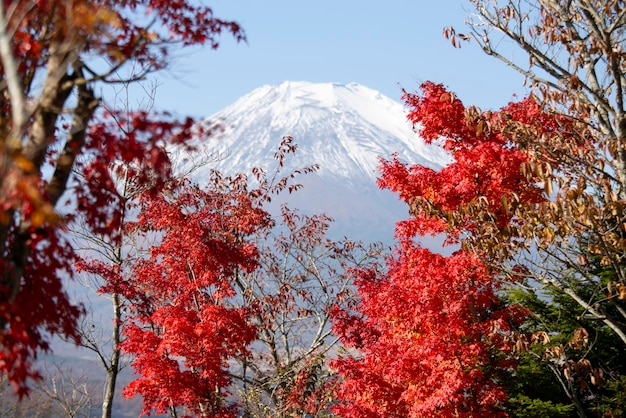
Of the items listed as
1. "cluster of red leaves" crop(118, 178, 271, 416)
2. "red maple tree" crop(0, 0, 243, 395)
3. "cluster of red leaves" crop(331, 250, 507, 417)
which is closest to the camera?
"red maple tree" crop(0, 0, 243, 395)

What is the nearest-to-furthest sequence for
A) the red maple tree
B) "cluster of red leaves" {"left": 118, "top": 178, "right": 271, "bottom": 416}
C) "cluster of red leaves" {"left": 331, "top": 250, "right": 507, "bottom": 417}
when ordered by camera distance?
the red maple tree, "cluster of red leaves" {"left": 331, "top": 250, "right": 507, "bottom": 417}, "cluster of red leaves" {"left": 118, "top": 178, "right": 271, "bottom": 416}

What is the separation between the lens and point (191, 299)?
459 inches

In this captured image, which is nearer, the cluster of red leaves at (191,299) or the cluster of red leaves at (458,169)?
the cluster of red leaves at (458,169)

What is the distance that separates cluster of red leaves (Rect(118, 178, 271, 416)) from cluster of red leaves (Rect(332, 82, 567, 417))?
197cm

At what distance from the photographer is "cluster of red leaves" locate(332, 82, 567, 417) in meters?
8.74

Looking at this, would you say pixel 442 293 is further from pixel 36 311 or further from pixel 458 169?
pixel 36 311

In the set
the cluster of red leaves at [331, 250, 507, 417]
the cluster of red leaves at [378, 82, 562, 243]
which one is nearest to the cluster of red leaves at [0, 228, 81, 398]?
the cluster of red leaves at [378, 82, 562, 243]

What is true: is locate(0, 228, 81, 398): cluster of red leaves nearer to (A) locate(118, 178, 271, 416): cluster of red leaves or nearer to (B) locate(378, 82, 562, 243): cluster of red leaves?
(B) locate(378, 82, 562, 243): cluster of red leaves

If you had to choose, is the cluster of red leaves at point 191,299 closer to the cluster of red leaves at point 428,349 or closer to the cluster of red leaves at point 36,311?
the cluster of red leaves at point 428,349

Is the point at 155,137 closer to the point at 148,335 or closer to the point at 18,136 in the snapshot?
the point at 18,136

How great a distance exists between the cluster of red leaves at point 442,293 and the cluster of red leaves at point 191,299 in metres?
1.97

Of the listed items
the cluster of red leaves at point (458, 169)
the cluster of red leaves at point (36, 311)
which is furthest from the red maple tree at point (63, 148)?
the cluster of red leaves at point (458, 169)

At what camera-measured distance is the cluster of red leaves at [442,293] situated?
344 inches

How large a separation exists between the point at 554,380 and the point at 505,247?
19.1 ft
